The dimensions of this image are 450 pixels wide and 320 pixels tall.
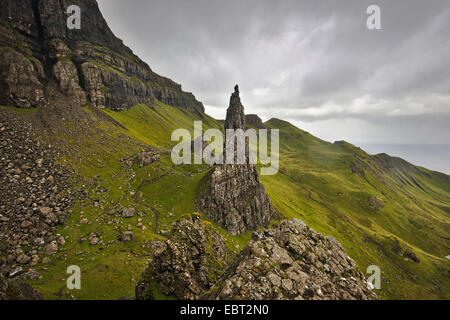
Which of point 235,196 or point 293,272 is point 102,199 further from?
point 293,272

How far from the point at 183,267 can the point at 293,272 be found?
51.7 feet

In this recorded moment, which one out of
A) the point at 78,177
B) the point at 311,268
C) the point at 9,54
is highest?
the point at 9,54

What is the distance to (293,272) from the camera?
17.7 m

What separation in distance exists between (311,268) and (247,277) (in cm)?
669

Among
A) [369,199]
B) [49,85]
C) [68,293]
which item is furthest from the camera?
[369,199]

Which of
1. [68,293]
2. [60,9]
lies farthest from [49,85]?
[68,293]

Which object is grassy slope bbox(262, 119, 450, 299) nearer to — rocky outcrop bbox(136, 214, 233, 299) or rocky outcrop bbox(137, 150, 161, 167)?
rocky outcrop bbox(137, 150, 161, 167)

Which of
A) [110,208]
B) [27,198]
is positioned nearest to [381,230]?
[110,208]

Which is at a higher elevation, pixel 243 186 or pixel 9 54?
pixel 9 54

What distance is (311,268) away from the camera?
60.5ft

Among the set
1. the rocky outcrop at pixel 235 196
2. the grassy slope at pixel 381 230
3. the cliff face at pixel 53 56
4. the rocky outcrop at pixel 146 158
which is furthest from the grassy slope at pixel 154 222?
the cliff face at pixel 53 56

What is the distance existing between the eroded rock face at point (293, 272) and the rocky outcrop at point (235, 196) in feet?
165

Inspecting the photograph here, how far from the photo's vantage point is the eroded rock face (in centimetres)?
1588
